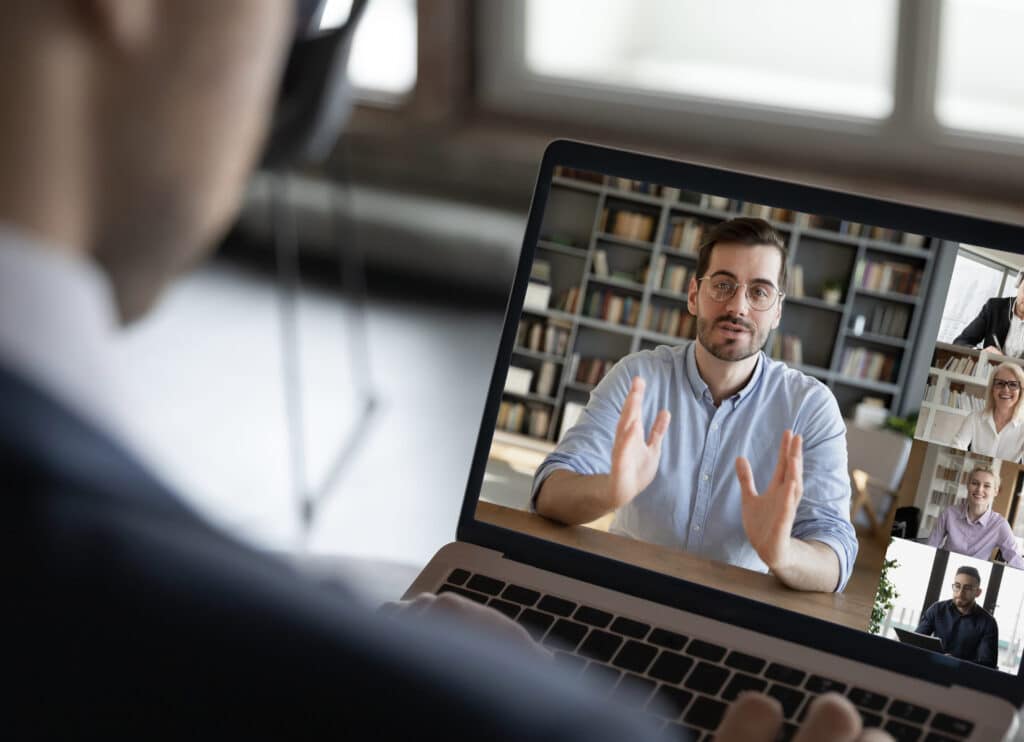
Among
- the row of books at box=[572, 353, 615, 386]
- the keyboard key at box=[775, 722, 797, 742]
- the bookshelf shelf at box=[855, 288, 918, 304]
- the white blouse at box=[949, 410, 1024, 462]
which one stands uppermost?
the bookshelf shelf at box=[855, 288, 918, 304]

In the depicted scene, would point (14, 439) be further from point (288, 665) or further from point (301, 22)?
point (301, 22)

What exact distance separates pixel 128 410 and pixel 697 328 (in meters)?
0.54

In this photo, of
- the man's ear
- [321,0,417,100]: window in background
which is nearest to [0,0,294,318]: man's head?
the man's ear

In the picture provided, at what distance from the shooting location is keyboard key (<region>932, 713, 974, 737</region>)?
0.56 metres

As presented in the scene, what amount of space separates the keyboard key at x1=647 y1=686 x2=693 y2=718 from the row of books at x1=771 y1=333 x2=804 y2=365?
0.69 feet

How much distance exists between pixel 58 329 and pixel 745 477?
20.4 inches

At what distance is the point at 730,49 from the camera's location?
332 cm

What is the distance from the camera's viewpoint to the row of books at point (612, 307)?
66cm

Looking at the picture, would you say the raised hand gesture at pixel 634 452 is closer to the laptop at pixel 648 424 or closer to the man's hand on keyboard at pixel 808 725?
the laptop at pixel 648 424

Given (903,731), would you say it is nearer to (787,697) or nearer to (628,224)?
(787,697)

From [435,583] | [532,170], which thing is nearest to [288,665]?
[435,583]

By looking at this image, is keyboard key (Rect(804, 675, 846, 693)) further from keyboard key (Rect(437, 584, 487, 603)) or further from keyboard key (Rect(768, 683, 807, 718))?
keyboard key (Rect(437, 584, 487, 603))

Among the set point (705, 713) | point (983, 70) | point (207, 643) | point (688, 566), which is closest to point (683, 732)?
point (705, 713)

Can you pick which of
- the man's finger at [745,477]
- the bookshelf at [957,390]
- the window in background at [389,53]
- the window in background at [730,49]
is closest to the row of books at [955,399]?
the bookshelf at [957,390]
